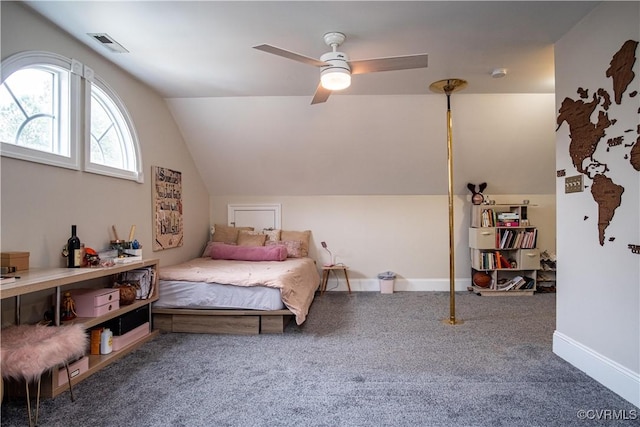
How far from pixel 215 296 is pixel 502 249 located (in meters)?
3.75

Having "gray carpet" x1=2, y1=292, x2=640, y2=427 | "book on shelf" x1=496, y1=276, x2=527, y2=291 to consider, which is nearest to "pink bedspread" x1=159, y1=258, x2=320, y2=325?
"gray carpet" x1=2, y1=292, x2=640, y2=427

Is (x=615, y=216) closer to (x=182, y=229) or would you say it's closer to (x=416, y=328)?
(x=416, y=328)

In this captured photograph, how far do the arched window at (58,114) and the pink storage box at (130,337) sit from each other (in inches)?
52.4

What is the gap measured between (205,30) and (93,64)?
3.70 feet

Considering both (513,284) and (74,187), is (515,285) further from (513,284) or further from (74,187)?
(74,187)

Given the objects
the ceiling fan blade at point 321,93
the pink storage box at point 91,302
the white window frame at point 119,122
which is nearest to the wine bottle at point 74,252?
the pink storage box at point 91,302

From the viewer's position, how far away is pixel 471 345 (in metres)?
2.79

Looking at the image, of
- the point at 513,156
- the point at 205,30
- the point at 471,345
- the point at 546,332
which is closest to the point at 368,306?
the point at 471,345

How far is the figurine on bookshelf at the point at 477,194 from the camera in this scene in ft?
15.8

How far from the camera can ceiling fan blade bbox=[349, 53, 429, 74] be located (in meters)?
2.22

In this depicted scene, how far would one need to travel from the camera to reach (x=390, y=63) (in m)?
2.32

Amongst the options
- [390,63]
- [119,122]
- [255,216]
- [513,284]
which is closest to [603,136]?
[390,63]

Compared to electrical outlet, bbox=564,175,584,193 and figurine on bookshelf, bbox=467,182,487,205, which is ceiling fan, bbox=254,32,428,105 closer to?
electrical outlet, bbox=564,175,584,193

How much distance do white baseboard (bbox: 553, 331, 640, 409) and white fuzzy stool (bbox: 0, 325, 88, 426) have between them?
309 centimetres
